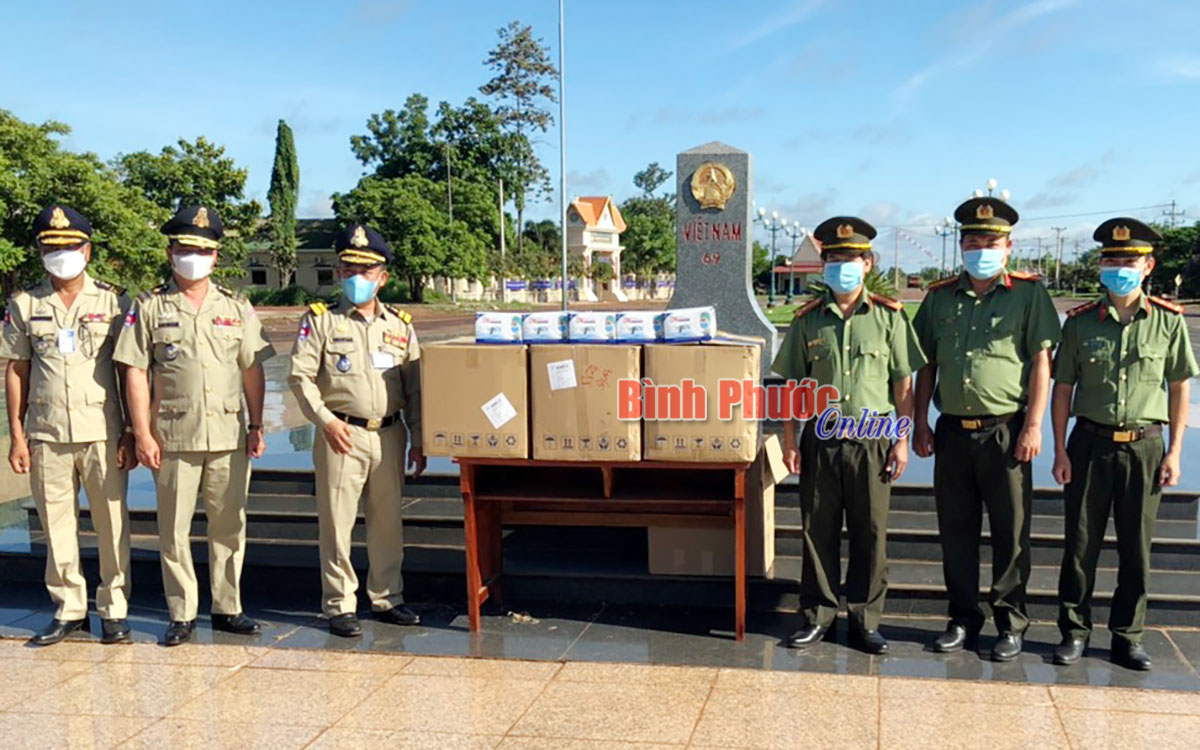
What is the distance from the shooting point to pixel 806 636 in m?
3.88

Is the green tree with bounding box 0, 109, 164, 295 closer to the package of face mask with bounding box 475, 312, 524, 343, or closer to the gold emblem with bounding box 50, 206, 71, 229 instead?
the gold emblem with bounding box 50, 206, 71, 229

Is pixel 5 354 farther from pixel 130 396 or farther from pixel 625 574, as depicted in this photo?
pixel 625 574

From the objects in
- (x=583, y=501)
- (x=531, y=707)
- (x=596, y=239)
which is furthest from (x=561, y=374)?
(x=596, y=239)

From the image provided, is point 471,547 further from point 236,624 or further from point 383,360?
point 236,624

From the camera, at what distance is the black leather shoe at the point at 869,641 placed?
378 centimetres

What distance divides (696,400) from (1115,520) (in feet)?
5.72

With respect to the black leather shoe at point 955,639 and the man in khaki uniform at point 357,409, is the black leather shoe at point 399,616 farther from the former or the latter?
the black leather shoe at point 955,639

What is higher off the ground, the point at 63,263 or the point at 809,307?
the point at 63,263

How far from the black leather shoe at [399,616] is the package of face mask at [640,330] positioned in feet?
5.50

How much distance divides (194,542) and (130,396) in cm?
152

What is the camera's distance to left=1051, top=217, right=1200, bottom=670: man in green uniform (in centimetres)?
348

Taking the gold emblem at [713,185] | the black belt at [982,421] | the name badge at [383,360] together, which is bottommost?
the black belt at [982,421]

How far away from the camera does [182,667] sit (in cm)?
382

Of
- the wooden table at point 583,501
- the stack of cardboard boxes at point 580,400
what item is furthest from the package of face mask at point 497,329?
the wooden table at point 583,501
